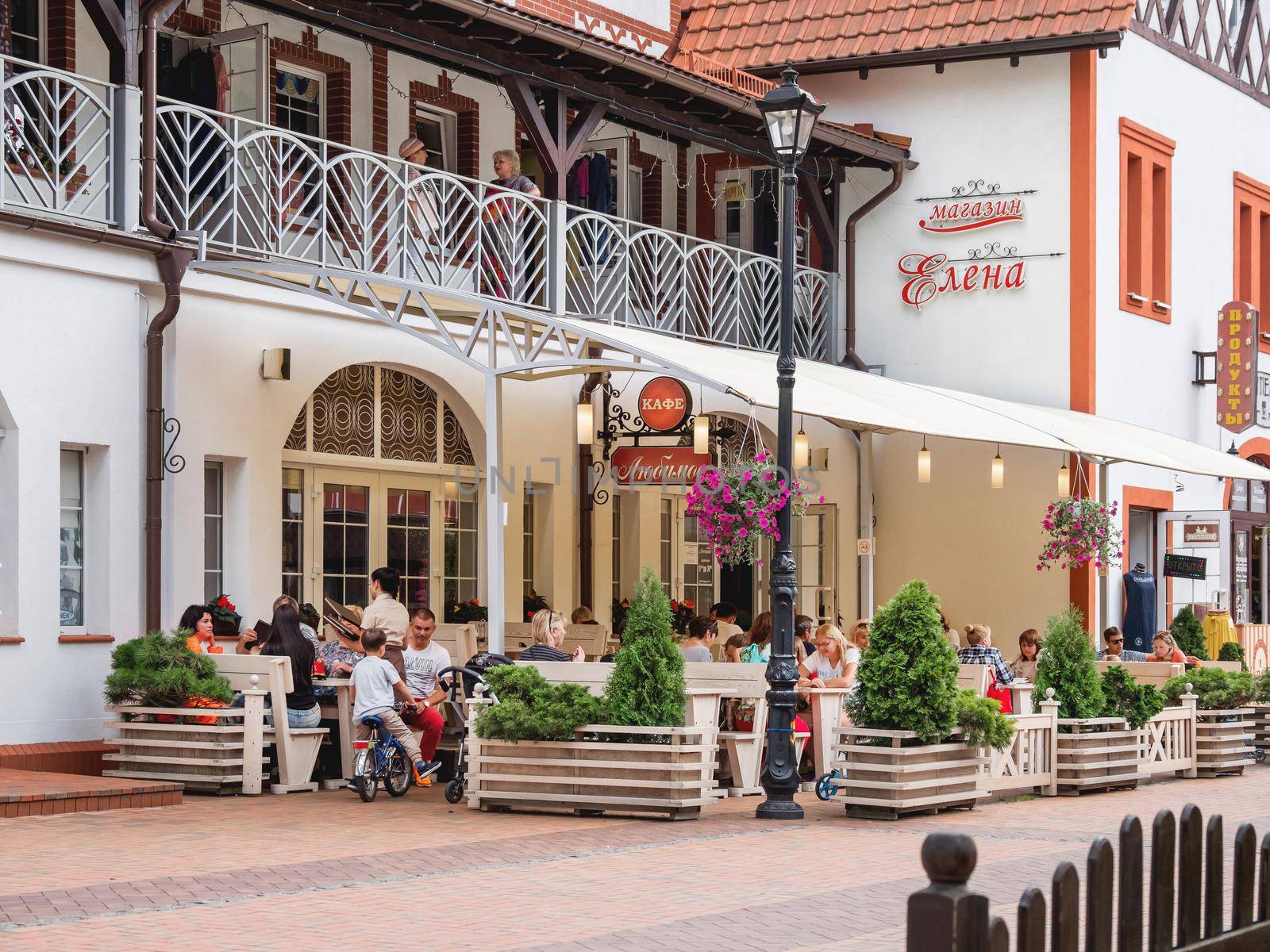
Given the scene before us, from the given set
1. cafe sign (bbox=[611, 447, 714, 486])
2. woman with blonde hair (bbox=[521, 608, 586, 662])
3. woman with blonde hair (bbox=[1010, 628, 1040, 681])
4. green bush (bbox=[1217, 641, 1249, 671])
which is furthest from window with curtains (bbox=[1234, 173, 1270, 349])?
woman with blonde hair (bbox=[521, 608, 586, 662])

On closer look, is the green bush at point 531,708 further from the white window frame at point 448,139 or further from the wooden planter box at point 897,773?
the white window frame at point 448,139

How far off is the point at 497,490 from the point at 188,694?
8.02 ft

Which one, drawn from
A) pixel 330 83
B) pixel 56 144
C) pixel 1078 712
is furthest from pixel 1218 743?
pixel 56 144

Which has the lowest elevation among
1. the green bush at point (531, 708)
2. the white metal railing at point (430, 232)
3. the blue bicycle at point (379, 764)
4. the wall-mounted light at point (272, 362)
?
the blue bicycle at point (379, 764)

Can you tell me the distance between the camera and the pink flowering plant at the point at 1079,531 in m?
19.6

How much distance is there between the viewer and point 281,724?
41.8 ft

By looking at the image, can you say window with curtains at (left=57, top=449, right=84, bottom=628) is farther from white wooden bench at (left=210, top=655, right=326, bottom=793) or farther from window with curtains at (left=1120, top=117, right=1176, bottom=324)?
window with curtains at (left=1120, top=117, right=1176, bottom=324)

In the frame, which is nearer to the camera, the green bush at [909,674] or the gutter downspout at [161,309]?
the green bush at [909,674]

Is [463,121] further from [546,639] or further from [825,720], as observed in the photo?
[825,720]

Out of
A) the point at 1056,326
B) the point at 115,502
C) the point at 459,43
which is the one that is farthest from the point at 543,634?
the point at 1056,326

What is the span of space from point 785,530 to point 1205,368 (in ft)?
42.3

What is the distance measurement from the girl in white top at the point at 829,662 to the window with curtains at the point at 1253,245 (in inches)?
500

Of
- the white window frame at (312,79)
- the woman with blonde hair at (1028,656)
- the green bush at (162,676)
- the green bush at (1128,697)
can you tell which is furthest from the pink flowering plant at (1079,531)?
the green bush at (162,676)

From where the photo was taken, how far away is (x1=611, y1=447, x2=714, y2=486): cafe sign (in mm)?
16922
